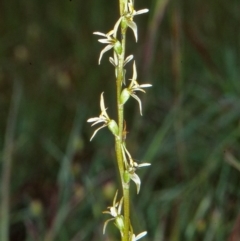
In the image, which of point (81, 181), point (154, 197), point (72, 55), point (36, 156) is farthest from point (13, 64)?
point (154, 197)

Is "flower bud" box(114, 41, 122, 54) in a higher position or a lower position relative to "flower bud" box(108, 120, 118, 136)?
higher

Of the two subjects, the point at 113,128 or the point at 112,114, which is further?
the point at 112,114

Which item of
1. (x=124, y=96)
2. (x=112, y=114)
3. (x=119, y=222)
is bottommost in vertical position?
(x=112, y=114)

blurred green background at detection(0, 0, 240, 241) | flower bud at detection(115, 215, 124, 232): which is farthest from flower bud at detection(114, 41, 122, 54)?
blurred green background at detection(0, 0, 240, 241)

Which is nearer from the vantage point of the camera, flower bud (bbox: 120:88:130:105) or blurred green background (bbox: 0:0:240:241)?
flower bud (bbox: 120:88:130:105)

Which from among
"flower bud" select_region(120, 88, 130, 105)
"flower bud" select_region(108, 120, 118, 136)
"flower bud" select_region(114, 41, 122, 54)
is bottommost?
"flower bud" select_region(108, 120, 118, 136)

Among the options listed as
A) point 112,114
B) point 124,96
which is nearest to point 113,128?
point 124,96

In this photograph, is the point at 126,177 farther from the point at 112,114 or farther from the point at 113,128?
the point at 112,114

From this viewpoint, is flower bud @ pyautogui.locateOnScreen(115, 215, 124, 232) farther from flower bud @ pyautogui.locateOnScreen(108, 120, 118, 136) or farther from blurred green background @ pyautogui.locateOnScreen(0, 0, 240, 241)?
blurred green background @ pyautogui.locateOnScreen(0, 0, 240, 241)

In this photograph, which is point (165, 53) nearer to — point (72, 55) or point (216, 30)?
point (216, 30)
